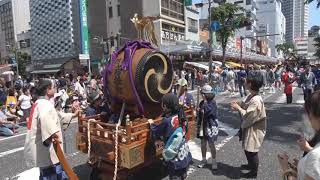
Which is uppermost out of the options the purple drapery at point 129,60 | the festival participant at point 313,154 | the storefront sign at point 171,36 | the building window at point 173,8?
the building window at point 173,8

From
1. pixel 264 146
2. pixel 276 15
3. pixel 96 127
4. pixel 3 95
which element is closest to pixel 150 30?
pixel 3 95

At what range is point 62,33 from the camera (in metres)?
54.1

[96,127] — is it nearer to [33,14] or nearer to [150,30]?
[150,30]

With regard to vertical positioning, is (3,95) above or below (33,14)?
below

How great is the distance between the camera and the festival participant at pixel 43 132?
14.1ft

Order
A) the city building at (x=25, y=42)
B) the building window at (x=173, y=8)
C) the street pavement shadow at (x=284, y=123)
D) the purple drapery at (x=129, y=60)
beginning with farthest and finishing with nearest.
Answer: the city building at (x=25, y=42), the building window at (x=173, y=8), the street pavement shadow at (x=284, y=123), the purple drapery at (x=129, y=60)

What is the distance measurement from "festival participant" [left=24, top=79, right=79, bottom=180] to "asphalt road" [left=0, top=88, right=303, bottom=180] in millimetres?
2044

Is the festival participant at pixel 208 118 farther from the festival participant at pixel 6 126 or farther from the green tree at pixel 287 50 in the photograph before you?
the green tree at pixel 287 50

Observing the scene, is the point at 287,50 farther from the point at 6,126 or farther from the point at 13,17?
the point at 6,126

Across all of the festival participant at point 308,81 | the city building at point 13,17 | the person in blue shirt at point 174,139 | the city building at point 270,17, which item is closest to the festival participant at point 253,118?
the person in blue shirt at point 174,139

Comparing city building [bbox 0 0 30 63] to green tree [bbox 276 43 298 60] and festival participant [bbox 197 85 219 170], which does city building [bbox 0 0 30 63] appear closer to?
green tree [bbox 276 43 298 60]

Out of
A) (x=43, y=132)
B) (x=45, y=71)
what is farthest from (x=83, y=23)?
(x=43, y=132)

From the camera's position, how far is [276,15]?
129125mm

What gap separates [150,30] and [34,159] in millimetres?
28699
